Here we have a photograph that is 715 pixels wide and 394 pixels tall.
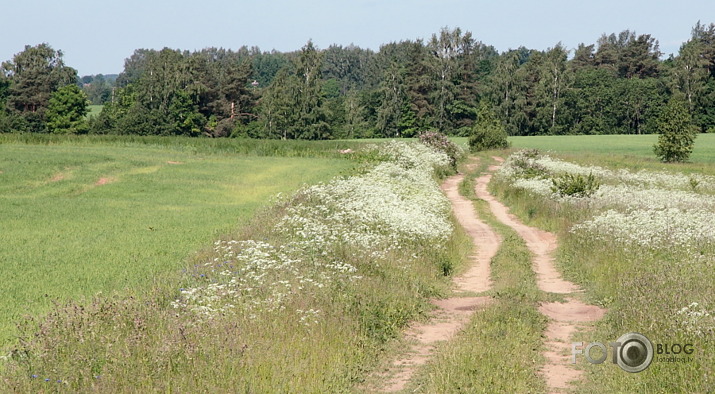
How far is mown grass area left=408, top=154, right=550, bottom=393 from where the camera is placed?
914 cm

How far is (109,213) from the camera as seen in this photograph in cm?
2611

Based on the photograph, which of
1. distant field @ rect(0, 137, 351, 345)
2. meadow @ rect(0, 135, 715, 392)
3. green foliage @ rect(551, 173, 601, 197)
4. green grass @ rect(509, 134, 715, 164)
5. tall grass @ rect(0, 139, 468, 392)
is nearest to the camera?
tall grass @ rect(0, 139, 468, 392)

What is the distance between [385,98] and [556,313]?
324 feet

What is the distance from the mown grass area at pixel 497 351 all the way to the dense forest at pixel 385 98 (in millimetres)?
85937

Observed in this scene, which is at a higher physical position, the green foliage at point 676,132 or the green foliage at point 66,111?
the green foliage at point 66,111

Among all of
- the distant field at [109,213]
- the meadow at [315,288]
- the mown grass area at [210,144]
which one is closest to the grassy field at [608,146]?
the mown grass area at [210,144]

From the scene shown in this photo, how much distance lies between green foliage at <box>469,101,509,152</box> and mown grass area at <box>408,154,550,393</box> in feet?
175

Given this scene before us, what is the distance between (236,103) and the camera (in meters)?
114

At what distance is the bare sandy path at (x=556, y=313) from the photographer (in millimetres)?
10039

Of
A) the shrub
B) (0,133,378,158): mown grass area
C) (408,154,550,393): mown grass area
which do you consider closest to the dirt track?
(408,154,550,393): mown grass area

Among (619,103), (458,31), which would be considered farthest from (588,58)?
(458,31)

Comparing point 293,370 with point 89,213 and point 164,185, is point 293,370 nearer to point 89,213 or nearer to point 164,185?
point 89,213

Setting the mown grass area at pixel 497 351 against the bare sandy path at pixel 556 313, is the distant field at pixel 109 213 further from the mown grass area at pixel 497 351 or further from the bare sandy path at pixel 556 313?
the bare sandy path at pixel 556 313

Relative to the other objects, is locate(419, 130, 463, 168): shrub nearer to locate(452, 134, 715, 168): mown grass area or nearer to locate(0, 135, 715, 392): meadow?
locate(452, 134, 715, 168): mown grass area
